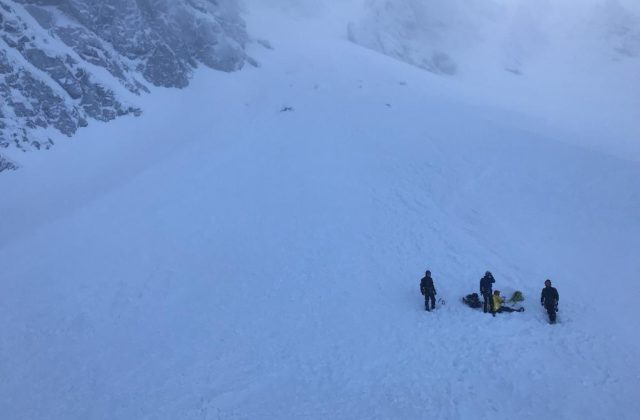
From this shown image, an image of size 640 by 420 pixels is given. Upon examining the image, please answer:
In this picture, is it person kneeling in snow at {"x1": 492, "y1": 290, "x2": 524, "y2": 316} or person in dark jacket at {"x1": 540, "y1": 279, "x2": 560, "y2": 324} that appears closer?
person in dark jacket at {"x1": 540, "y1": 279, "x2": 560, "y2": 324}

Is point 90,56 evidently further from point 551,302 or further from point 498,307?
point 551,302

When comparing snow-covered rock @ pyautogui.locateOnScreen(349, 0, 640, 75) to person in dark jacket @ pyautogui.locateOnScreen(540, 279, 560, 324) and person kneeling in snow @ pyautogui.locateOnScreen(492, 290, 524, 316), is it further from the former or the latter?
person in dark jacket @ pyautogui.locateOnScreen(540, 279, 560, 324)

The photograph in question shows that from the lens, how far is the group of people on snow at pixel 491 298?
57.5ft

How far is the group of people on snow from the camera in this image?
1753cm

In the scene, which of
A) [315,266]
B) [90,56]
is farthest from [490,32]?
[315,266]

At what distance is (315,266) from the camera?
22.5 m

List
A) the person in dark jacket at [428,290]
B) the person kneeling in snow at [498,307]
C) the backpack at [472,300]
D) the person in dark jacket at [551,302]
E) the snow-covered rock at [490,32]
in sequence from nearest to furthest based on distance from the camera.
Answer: the person in dark jacket at [551,302] → the person kneeling in snow at [498,307] → the person in dark jacket at [428,290] → the backpack at [472,300] → the snow-covered rock at [490,32]

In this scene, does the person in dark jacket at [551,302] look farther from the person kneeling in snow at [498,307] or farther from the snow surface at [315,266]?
the person kneeling in snow at [498,307]

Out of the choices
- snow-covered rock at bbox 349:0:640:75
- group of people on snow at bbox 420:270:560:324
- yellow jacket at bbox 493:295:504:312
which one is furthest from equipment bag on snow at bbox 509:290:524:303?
snow-covered rock at bbox 349:0:640:75

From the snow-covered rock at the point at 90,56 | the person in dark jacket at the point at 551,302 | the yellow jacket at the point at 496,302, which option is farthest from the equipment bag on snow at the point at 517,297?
the snow-covered rock at the point at 90,56

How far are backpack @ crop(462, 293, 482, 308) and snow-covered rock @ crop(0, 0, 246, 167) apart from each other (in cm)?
A: 2900

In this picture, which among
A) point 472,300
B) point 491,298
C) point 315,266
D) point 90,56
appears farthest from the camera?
point 90,56

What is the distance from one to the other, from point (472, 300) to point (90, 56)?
1489 inches

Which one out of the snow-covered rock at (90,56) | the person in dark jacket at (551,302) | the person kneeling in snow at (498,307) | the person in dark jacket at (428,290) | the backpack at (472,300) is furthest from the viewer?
the snow-covered rock at (90,56)
